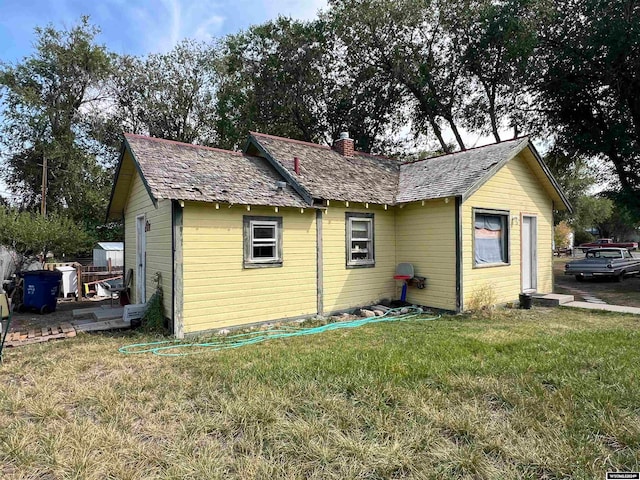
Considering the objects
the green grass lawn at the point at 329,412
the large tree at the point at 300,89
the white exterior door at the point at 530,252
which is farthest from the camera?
the large tree at the point at 300,89

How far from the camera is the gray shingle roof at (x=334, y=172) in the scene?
9906 millimetres

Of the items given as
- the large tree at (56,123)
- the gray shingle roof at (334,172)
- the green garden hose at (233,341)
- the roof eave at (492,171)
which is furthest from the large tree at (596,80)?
the large tree at (56,123)

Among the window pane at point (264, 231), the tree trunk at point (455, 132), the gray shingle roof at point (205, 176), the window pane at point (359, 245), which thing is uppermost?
the tree trunk at point (455, 132)

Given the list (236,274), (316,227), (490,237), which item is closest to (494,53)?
(490,237)

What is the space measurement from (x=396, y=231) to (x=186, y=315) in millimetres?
6459

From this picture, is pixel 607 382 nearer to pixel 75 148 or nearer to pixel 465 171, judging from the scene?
pixel 465 171

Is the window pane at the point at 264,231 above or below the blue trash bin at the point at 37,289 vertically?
above

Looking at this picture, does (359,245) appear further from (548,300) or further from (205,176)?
(548,300)

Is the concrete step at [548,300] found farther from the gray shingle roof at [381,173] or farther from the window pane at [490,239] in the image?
the gray shingle roof at [381,173]

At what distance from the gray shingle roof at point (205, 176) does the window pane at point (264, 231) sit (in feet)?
2.02

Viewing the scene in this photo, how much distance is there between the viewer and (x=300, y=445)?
3297 mm

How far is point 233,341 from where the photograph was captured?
720 cm

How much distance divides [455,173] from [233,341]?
7.78 metres

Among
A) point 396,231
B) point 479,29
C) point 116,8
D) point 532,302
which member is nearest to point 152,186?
point 396,231
